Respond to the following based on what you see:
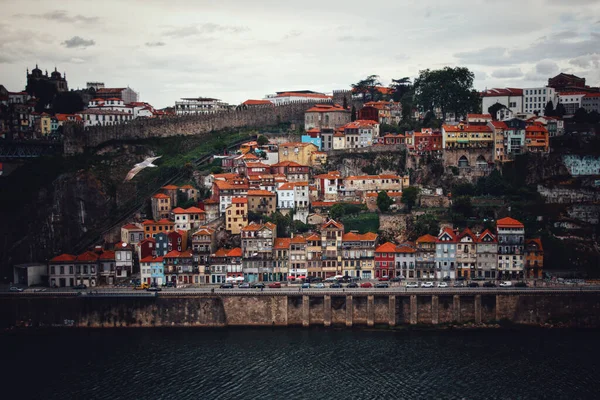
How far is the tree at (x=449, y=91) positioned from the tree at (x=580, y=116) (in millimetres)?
10668

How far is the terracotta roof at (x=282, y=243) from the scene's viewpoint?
53594mm

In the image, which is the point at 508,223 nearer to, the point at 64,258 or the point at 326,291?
the point at 326,291

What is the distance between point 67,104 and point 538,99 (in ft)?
182

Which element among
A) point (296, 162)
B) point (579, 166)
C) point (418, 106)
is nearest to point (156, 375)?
point (296, 162)

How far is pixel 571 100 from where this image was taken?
7781cm

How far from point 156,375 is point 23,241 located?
26388 mm

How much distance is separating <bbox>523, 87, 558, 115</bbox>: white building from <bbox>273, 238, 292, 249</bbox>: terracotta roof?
38155mm

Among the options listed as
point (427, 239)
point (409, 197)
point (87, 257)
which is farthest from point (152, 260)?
point (409, 197)

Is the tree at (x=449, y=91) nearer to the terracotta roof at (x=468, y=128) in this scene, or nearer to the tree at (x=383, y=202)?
the terracotta roof at (x=468, y=128)

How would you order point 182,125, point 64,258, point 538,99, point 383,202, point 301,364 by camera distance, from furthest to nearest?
1. point 182,125
2. point 538,99
3. point 383,202
4. point 64,258
5. point 301,364

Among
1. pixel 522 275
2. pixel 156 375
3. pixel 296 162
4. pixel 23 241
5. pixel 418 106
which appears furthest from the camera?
pixel 418 106

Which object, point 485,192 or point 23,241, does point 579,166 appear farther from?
point 23,241

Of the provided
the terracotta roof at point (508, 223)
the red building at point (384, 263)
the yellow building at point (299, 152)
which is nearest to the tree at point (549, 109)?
the yellow building at point (299, 152)

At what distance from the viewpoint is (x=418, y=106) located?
265ft
